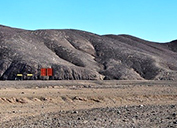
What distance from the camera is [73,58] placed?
83.1 m

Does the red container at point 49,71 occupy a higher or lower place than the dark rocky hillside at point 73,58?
lower

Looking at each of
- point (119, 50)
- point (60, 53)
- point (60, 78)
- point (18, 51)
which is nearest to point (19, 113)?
point (60, 78)

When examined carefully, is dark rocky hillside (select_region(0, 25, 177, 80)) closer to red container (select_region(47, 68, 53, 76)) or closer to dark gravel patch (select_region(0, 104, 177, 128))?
red container (select_region(47, 68, 53, 76))

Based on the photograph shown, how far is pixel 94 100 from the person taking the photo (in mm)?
27594

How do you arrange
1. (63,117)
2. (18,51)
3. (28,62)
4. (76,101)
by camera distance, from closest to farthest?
(63,117) → (76,101) → (28,62) → (18,51)

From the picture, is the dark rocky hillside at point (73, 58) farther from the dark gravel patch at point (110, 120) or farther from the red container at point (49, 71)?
the dark gravel patch at point (110, 120)

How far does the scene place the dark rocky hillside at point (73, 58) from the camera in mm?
70250

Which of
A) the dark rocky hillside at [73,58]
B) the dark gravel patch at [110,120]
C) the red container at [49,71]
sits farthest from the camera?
the dark rocky hillside at [73,58]

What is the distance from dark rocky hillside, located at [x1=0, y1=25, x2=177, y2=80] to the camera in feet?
230

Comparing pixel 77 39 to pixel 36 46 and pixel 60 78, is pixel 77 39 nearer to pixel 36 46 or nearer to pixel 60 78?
pixel 36 46

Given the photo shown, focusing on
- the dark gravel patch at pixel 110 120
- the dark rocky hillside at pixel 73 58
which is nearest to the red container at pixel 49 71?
the dark rocky hillside at pixel 73 58

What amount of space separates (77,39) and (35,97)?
74.3 m

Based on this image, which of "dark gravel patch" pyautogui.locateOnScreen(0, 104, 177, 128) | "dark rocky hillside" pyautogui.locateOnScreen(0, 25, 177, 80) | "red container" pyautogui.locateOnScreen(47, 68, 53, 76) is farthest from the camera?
"dark rocky hillside" pyautogui.locateOnScreen(0, 25, 177, 80)

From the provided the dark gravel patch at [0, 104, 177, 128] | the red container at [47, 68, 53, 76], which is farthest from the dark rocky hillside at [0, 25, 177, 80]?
the dark gravel patch at [0, 104, 177, 128]
